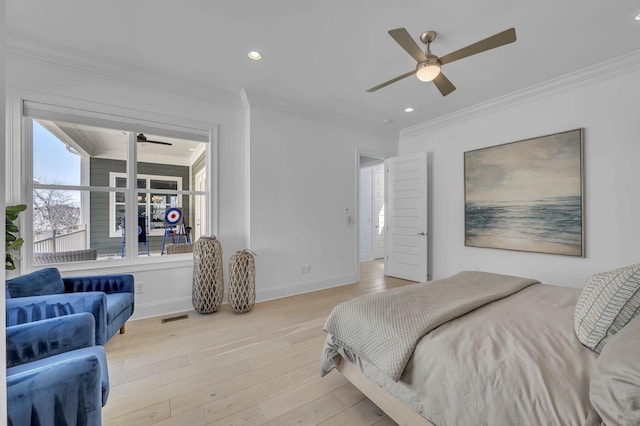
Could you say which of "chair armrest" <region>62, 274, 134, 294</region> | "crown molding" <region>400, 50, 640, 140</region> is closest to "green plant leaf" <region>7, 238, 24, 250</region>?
"chair armrest" <region>62, 274, 134, 294</region>

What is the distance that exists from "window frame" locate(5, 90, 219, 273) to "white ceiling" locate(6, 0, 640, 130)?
1.55ft

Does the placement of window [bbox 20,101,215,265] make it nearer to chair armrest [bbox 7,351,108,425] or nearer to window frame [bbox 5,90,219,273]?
window frame [bbox 5,90,219,273]

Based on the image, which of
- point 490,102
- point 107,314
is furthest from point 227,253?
point 490,102

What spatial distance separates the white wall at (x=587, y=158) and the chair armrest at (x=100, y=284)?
428 cm

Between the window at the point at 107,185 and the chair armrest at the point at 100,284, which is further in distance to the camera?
the window at the point at 107,185

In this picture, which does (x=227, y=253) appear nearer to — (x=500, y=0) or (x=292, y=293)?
(x=292, y=293)

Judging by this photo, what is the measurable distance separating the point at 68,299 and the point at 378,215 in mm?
6024

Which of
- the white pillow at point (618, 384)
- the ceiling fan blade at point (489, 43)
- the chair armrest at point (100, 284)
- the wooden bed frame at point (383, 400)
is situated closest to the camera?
the white pillow at point (618, 384)

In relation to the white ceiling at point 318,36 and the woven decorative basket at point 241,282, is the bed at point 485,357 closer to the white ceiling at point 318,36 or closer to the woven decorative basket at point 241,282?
the woven decorative basket at point 241,282

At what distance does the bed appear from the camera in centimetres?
87

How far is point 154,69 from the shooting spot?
2885 mm

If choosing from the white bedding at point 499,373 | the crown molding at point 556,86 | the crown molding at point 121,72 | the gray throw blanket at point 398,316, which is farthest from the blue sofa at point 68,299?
the crown molding at point 556,86

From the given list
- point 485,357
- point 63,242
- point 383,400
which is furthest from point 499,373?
point 63,242

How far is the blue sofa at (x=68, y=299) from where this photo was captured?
1.71m
